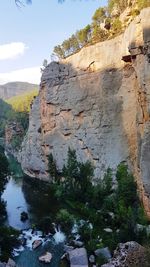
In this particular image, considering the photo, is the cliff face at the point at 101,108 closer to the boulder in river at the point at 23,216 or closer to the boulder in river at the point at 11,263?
the boulder in river at the point at 23,216

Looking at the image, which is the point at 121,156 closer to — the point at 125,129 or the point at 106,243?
Answer: the point at 125,129

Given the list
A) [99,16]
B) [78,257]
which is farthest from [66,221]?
[99,16]

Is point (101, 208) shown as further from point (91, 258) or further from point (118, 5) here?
point (118, 5)

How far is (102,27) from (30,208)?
20.7m

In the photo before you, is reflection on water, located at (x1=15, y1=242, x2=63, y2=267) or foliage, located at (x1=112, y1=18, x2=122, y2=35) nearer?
reflection on water, located at (x1=15, y1=242, x2=63, y2=267)

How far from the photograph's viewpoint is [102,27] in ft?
132

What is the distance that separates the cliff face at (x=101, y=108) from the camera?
23.2 meters

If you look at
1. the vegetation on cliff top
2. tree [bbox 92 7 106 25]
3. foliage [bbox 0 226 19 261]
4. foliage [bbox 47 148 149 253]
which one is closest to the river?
foliage [bbox 0 226 19 261]

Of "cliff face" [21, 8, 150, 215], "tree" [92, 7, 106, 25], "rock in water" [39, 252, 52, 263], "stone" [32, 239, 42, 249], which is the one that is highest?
"tree" [92, 7, 106, 25]

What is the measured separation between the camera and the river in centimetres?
2034

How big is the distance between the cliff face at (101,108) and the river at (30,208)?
2.92 metres

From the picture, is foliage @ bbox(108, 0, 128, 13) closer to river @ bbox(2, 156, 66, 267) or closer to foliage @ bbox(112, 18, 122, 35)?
foliage @ bbox(112, 18, 122, 35)

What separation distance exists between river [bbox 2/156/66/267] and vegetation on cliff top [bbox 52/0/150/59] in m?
16.8

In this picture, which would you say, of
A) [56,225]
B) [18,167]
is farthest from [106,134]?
[18,167]
